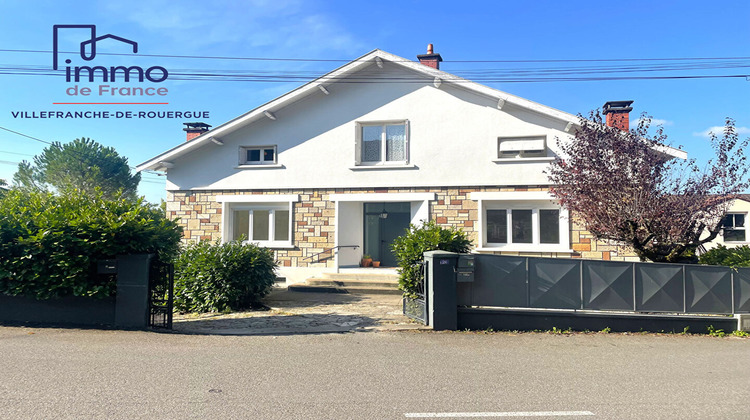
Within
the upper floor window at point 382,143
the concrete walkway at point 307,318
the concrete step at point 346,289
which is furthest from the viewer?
the upper floor window at point 382,143

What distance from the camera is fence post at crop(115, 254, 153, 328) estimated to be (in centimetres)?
791

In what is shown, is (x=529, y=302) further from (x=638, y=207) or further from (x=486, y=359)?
(x=638, y=207)

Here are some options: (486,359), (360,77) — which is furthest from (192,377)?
(360,77)

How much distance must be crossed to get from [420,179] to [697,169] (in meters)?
6.77

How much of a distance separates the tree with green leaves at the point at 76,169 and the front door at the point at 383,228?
27.2 metres

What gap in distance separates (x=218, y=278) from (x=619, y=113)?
40.0 feet

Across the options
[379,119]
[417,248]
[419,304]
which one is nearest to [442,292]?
[419,304]

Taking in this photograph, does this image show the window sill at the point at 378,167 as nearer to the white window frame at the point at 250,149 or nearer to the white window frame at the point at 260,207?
the white window frame at the point at 260,207

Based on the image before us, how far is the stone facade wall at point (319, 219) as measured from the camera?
12633 millimetres

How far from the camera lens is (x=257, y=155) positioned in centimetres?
1460

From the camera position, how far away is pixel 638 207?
8.95 meters

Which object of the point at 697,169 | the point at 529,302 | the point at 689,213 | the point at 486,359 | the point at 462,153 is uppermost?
the point at 462,153

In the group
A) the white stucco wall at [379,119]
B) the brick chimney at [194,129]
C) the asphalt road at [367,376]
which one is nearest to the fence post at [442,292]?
the asphalt road at [367,376]

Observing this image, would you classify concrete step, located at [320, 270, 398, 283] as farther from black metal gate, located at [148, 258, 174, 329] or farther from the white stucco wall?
black metal gate, located at [148, 258, 174, 329]
